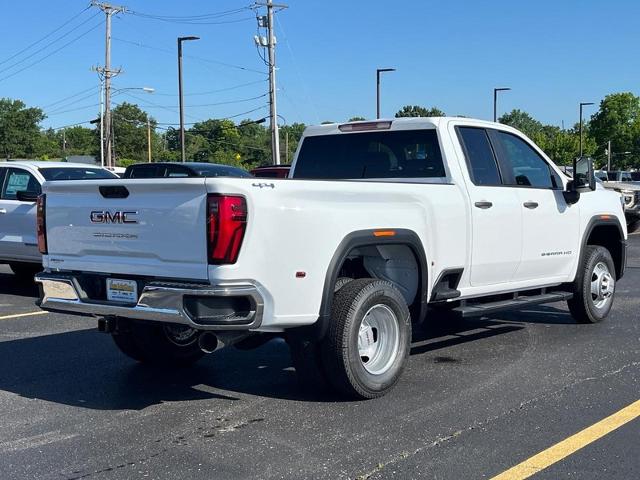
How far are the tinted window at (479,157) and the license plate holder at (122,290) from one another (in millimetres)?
3049

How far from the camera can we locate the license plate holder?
497 cm

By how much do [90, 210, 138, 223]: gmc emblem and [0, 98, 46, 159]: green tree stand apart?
78.6 metres

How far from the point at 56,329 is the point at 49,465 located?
4.12 metres

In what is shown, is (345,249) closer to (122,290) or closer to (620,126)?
(122,290)

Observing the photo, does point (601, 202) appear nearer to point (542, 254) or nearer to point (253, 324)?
point (542, 254)

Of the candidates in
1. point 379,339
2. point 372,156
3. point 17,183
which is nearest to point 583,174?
point 372,156


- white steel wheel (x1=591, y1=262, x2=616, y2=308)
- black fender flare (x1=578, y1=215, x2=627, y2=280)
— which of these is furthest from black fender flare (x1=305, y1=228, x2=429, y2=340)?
white steel wheel (x1=591, y1=262, x2=616, y2=308)

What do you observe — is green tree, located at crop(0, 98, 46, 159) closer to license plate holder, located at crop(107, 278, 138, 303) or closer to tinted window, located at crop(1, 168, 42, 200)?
tinted window, located at crop(1, 168, 42, 200)

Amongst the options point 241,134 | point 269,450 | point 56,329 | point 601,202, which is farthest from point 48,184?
point 241,134

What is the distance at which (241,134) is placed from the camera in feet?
350

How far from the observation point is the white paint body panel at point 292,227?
463 centimetres

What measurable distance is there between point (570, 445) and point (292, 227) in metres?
2.08

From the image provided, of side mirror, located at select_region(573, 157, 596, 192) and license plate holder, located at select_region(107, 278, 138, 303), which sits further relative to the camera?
side mirror, located at select_region(573, 157, 596, 192)

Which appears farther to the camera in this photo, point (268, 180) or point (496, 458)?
point (268, 180)
